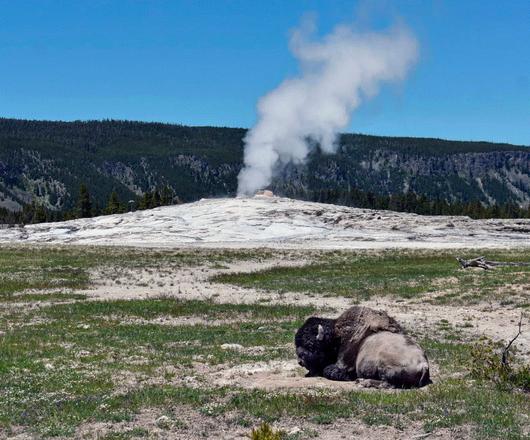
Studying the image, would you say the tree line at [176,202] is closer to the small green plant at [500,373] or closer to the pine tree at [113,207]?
the pine tree at [113,207]

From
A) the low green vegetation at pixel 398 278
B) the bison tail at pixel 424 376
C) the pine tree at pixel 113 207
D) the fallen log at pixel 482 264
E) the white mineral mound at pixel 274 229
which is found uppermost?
the pine tree at pixel 113 207

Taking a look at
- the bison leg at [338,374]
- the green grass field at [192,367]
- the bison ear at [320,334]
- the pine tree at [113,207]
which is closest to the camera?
the green grass field at [192,367]

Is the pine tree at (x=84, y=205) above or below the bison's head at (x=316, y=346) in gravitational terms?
above

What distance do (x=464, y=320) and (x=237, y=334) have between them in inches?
329

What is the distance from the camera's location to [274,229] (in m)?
79.1

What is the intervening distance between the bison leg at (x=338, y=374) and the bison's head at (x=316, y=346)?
0.33m

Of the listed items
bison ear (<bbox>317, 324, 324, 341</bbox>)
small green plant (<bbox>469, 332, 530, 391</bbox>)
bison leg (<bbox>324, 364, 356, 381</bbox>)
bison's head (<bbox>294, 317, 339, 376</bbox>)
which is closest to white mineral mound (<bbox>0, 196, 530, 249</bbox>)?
bison's head (<bbox>294, 317, 339, 376</bbox>)

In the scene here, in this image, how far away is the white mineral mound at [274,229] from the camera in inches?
2926

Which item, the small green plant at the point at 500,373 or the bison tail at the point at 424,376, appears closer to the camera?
the small green plant at the point at 500,373

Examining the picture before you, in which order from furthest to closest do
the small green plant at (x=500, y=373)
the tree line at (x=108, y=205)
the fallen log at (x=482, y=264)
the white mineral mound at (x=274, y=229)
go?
1. the tree line at (x=108, y=205)
2. the white mineral mound at (x=274, y=229)
3. the fallen log at (x=482, y=264)
4. the small green plant at (x=500, y=373)

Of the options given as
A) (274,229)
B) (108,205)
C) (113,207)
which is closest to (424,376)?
(274,229)

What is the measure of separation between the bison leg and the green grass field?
1318mm

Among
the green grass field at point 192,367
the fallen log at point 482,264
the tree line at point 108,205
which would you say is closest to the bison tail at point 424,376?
the green grass field at point 192,367

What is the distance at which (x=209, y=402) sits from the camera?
1243 cm
